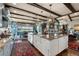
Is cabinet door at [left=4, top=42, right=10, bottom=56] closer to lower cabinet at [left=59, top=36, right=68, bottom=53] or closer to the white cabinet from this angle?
the white cabinet

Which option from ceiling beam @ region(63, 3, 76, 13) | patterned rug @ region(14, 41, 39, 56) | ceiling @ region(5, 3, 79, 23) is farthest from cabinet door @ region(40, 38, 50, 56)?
ceiling beam @ region(63, 3, 76, 13)

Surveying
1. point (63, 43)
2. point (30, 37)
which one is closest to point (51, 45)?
point (63, 43)

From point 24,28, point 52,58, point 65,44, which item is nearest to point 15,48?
point 24,28

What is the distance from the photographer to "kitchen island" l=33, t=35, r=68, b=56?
2.19m

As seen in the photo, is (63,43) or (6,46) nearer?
(6,46)

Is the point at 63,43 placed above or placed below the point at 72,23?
below

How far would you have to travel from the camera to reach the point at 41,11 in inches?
86.0

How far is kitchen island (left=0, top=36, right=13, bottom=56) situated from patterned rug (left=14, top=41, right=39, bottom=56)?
0.38 ft

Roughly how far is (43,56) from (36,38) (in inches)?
15.5

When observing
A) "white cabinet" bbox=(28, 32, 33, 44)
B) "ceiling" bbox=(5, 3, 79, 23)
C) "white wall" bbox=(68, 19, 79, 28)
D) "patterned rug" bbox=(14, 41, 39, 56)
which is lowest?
"patterned rug" bbox=(14, 41, 39, 56)

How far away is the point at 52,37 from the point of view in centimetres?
223

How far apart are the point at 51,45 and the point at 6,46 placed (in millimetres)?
873

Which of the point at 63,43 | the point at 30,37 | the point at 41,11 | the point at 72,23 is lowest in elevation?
the point at 63,43

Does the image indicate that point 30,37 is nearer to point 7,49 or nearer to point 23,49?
point 23,49
